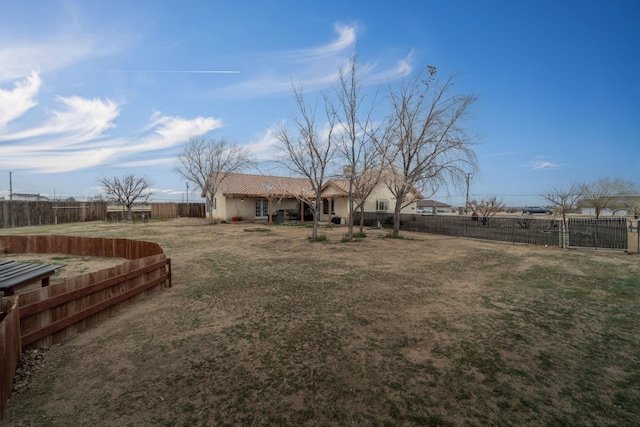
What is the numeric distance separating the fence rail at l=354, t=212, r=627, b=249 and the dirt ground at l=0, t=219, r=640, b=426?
24.0ft

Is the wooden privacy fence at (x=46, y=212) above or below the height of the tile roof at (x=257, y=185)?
below

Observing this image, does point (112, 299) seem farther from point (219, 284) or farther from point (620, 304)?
point (620, 304)

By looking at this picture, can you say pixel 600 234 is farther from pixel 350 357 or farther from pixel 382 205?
pixel 382 205

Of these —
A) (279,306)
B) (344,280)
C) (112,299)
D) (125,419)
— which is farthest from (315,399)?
(344,280)

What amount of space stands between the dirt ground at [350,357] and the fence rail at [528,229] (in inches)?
288

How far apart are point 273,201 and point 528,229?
2026 cm

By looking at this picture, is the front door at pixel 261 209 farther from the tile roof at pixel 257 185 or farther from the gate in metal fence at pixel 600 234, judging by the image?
the gate in metal fence at pixel 600 234

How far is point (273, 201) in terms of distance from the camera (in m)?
27.9

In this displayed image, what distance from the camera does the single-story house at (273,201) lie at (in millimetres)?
25172

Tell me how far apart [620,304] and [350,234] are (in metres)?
9.78

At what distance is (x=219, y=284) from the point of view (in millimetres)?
6672

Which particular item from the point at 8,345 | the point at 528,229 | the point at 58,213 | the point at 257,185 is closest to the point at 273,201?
the point at 257,185

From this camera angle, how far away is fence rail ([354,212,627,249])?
40.7 feet

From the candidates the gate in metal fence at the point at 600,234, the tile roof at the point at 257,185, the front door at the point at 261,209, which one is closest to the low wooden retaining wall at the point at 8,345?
the gate in metal fence at the point at 600,234
